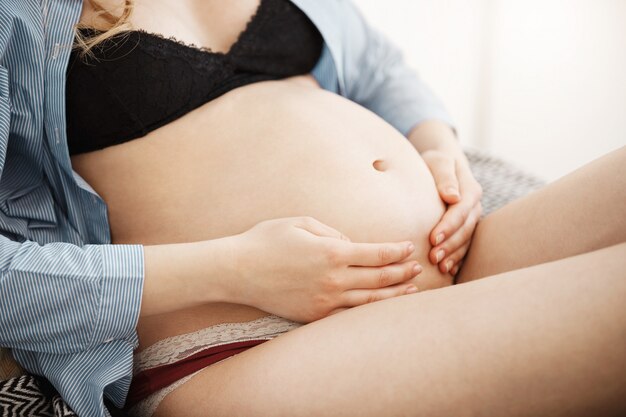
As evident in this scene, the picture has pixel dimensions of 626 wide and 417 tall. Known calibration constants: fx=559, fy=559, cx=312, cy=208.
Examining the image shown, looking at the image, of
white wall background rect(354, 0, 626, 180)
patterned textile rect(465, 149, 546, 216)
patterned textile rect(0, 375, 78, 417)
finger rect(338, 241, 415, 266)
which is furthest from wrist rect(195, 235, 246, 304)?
white wall background rect(354, 0, 626, 180)

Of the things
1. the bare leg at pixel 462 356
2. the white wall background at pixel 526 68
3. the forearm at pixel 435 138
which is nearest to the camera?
the bare leg at pixel 462 356

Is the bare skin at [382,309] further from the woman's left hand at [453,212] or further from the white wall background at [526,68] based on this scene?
the white wall background at [526,68]

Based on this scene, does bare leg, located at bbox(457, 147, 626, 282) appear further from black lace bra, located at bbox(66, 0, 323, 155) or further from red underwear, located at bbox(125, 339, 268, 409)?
black lace bra, located at bbox(66, 0, 323, 155)

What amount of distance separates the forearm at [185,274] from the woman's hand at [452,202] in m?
0.30

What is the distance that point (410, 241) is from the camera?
2.48 feet

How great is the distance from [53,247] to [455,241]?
530 mm

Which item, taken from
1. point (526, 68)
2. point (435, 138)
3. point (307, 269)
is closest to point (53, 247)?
point (307, 269)

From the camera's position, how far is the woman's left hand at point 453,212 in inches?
31.2

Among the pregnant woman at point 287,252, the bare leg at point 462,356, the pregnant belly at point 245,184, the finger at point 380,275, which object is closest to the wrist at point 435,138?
the pregnant woman at point 287,252

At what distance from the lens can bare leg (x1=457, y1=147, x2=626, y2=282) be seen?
0.70 metres

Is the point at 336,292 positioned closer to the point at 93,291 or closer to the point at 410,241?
the point at 410,241

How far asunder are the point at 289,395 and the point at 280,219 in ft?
0.70

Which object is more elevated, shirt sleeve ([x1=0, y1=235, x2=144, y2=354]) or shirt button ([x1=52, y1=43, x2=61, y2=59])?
shirt button ([x1=52, y1=43, x2=61, y2=59])

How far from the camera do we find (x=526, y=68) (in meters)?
2.33
